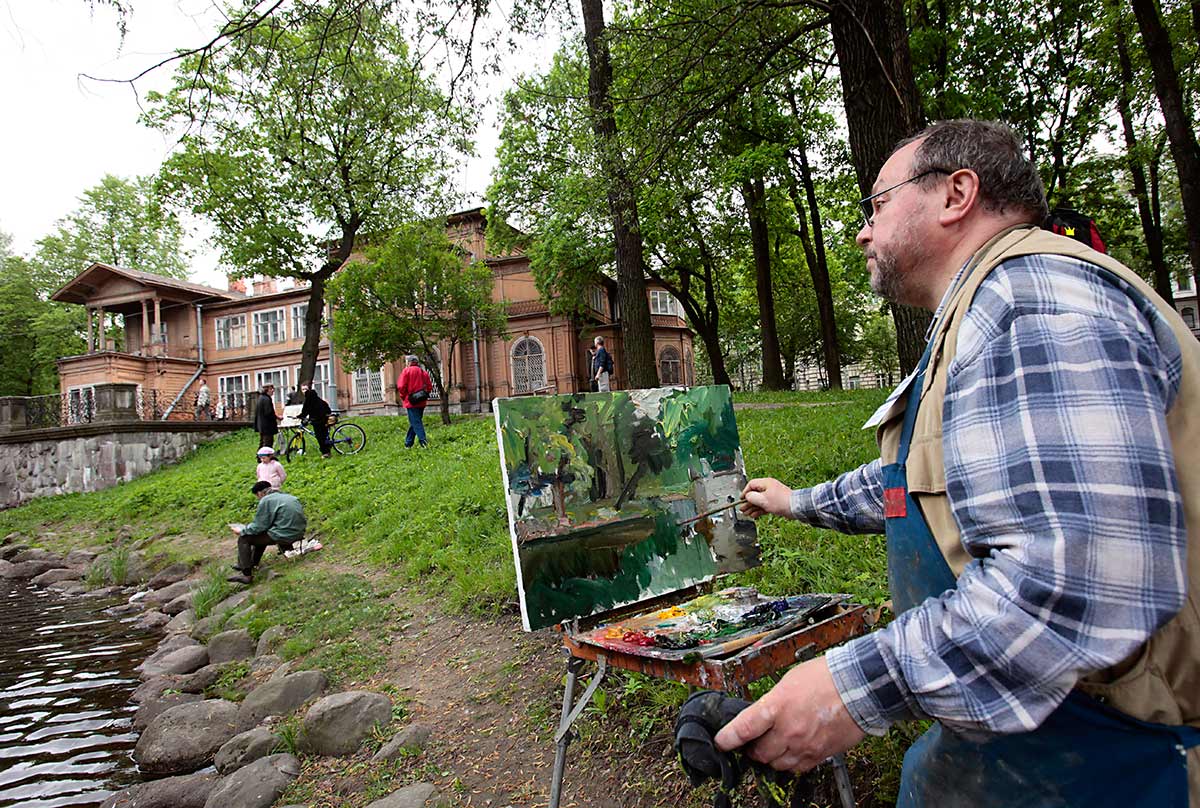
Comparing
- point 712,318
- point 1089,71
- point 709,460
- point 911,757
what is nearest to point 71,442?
point 712,318

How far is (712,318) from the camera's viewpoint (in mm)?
25906

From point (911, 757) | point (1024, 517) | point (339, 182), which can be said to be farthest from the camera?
point (339, 182)

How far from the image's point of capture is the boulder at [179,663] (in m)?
6.50

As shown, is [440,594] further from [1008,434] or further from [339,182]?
[339,182]

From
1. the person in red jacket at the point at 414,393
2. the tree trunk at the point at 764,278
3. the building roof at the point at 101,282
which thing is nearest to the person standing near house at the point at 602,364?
the person in red jacket at the point at 414,393

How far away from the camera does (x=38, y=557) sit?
12914mm

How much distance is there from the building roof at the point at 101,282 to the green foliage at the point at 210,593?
30.9 metres

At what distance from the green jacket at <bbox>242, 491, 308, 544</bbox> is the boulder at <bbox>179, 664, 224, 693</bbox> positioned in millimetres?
2736

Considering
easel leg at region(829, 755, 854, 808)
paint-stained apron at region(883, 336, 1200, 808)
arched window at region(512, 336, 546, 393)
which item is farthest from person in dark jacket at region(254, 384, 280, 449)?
arched window at region(512, 336, 546, 393)

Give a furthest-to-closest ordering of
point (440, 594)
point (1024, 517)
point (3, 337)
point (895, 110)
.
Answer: point (3, 337) → point (440, 594) → point (895, 110) → point (1024, 517)

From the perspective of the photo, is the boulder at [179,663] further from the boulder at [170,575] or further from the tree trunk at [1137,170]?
the tree trunk at [1137,170]

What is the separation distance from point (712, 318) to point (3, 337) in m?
37.1

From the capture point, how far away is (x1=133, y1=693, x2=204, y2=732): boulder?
5477 millimetres

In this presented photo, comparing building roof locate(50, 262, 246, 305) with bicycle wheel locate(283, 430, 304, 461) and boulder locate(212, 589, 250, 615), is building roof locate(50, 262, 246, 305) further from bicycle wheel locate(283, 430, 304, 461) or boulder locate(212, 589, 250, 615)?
boulder locate(212, 589, 250, 615)
